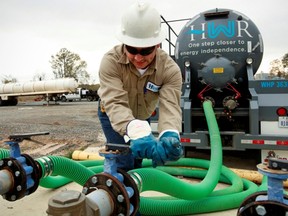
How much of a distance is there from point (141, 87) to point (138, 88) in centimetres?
2

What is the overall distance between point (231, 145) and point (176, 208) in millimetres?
1860

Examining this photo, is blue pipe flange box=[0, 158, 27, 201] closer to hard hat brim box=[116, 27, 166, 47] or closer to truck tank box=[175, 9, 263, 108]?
hard hat brim box=[116, 27, 166, 47]

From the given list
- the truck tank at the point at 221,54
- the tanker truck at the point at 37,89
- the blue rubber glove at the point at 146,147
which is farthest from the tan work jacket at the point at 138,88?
the tanker truck at the point at 37,89

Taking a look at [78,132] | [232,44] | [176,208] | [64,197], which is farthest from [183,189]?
[78,132]

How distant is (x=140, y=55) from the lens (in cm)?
198

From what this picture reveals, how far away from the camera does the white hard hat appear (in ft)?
6.33

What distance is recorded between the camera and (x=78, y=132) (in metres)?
8.05

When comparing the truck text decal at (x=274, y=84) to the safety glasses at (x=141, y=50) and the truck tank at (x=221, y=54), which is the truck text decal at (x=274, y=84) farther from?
the safety glasses at (x=141, y=50)

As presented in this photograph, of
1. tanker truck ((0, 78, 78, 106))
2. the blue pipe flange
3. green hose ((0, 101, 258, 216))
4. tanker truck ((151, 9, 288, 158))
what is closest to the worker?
green hose ((0, 101, 258, 216))

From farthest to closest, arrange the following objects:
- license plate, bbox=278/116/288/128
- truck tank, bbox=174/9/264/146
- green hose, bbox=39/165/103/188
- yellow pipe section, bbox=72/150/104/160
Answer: yellow pipe section, bbox=72/150/104/160
truck tank, bbox=174/9/264/146
license plate, bbox=278/116/288/128
green hose, bbox=39/165/103/188

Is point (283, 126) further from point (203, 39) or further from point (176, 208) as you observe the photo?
point (176, 208)

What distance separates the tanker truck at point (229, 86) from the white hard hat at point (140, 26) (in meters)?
2.27

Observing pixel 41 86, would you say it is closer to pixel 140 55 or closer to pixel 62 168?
pixel 62 168

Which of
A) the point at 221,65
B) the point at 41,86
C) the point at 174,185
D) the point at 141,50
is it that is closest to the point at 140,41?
the point at 141,50
